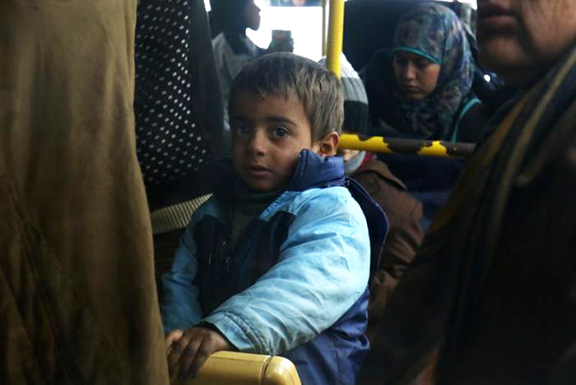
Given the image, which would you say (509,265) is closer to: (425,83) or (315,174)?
(315,174)

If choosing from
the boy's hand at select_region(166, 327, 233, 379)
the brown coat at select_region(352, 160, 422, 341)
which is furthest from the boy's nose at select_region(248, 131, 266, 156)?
the brown coat at select_region(352, 160, 422, 341)

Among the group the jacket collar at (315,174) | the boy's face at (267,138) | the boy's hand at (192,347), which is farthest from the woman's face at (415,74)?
the boy's hand at (192,347)

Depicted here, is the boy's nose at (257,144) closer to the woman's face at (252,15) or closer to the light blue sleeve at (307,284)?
the light blue sleeve at (307,284)

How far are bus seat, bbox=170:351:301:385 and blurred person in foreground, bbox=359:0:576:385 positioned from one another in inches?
4.4

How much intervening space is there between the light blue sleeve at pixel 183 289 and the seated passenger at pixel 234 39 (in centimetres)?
261

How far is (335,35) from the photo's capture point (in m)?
2.58

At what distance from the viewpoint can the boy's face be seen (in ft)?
6.87

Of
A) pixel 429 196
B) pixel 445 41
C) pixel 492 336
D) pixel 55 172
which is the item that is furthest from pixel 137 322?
pixel 445 41

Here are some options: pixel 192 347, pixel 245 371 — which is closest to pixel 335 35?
pixel 192 347

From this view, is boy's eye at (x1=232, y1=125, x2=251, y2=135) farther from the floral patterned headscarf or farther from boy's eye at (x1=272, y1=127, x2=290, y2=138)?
the floral patterned headscarf

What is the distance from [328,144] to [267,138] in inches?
7.3

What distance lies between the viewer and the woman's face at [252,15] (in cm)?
563

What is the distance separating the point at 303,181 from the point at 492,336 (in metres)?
0.88

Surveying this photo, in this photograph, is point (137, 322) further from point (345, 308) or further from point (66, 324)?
point (345, 308)
